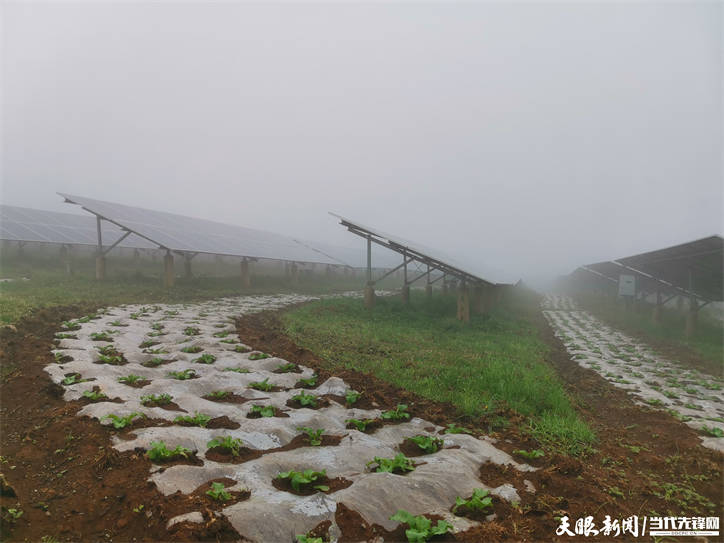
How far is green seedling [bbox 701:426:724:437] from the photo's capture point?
5.42 meters

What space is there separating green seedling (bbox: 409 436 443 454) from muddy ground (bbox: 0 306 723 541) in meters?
0.59

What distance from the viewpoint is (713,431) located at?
216 inches

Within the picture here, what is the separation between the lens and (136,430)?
12.9 ft

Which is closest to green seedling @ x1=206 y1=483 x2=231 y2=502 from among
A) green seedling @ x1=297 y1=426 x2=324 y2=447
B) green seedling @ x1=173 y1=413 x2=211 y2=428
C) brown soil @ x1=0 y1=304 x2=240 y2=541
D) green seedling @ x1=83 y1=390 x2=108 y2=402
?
brown soil @ x1=0 y1=304 x2=240 y2=541

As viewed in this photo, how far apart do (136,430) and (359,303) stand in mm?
12277

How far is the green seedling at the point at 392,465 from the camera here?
3490mm

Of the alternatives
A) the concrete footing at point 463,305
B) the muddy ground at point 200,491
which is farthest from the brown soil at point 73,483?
the concrete footing at point 463,305

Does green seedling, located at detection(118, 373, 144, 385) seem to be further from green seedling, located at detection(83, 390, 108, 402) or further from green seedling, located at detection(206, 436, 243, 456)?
green seedling, located at detection(206, 436, 243, 456)

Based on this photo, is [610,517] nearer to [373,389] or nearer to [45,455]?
[373,389]

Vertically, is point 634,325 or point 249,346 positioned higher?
point 249,346

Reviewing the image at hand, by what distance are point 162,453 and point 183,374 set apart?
8.29ft

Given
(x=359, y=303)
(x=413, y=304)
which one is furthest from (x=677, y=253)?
(x=359, y=303)

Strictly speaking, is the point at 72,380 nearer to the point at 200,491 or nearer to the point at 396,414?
the point at 200,491

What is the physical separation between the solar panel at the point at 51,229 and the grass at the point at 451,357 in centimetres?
1726
